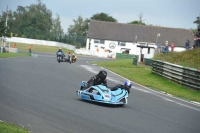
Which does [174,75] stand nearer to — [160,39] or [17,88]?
[17,88]

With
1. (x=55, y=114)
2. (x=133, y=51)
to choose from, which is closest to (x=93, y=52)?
(x=133, y=51)

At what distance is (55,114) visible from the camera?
1013cm

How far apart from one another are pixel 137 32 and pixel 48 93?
7287 cm

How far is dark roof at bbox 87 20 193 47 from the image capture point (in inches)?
3315

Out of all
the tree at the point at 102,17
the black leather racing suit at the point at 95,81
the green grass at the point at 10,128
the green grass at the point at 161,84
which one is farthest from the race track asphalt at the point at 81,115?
the tree at the point at 102,17

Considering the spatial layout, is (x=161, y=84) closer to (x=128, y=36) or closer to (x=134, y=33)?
(x=128, y=36)

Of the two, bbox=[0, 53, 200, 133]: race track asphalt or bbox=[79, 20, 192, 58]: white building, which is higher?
bbox=[79, 20, 192, 58]: white building

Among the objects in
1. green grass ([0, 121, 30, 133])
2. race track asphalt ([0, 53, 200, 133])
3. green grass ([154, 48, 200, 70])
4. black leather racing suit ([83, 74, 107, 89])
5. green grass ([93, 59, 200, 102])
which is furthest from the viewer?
green grass ([154, 48, 200, 70])

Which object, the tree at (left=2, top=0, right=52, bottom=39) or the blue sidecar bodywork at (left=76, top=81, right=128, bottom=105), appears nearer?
the blue sidecar bodywork at (left=76, top=81, right=128, bottom=105)

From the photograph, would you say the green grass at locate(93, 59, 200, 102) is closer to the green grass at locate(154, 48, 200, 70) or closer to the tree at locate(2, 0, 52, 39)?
the green grass at locate(154, 48, 200, 70)

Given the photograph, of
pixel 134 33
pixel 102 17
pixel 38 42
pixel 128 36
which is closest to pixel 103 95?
pixel 128 36

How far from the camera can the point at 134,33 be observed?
8638 cm

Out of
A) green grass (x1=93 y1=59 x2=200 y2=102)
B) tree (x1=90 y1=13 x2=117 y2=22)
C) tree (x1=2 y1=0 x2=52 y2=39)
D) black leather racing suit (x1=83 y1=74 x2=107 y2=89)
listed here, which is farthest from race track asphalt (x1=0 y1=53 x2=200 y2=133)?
tree (x1=90 y1=13 x2=117 y2=22)

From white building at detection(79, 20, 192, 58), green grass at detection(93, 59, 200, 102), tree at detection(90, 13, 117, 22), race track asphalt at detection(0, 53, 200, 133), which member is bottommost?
green grass at detection(93, 59, 200, 102)
